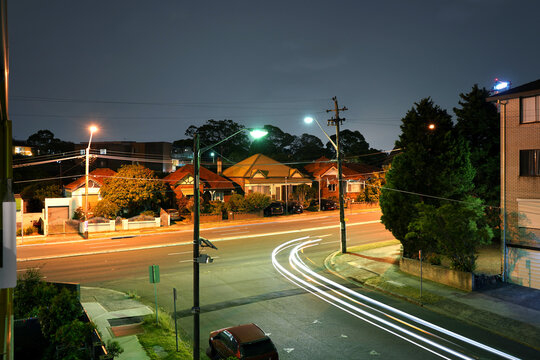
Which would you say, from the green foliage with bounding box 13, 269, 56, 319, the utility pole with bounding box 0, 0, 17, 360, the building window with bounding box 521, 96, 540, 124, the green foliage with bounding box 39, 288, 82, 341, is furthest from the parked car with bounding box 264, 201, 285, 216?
the utility pole with bounding box 0, 0, 17, 360

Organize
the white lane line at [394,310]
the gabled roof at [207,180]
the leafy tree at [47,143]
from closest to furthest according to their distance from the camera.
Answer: the white lane line at [394,310] < the gabled roof at [207,180] < the leafy tree at [47,143]

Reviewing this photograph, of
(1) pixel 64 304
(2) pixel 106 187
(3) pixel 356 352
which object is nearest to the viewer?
(1) pixel 64 304

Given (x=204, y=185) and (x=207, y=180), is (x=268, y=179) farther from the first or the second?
(x=204, y=185)

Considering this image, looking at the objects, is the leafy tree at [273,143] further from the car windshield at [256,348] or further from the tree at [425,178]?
the car windshield at [256,348]

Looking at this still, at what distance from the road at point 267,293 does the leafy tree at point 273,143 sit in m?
58.0

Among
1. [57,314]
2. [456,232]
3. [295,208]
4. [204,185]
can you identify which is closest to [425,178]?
[456,232]

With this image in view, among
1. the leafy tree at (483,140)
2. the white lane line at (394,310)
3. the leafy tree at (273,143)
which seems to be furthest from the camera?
the leafy tree at (273,143)

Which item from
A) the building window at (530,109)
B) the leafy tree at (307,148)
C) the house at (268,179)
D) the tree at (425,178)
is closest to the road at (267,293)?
the tree at (425,178)

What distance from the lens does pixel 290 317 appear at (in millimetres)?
14461

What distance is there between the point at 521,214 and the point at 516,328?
7.74m

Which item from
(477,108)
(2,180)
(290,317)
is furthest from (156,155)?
(2,180)

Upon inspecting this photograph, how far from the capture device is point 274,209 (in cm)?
4584

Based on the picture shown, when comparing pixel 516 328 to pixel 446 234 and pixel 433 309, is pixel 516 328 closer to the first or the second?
pixel 433 309

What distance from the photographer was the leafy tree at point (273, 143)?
90456mm
